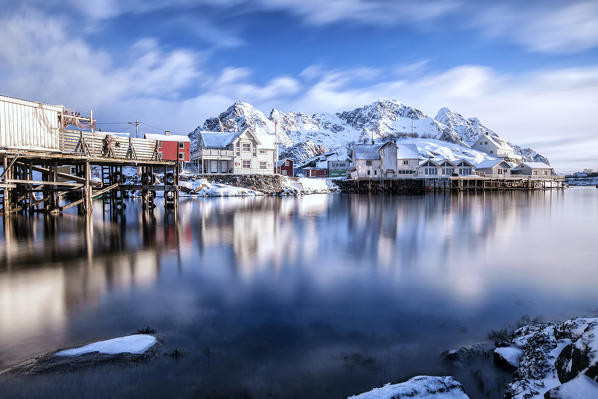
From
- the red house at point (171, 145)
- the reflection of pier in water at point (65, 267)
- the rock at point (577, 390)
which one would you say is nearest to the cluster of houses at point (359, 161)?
the red house at point (171, 145)

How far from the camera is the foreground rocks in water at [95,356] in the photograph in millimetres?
5559

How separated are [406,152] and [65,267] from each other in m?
83.3

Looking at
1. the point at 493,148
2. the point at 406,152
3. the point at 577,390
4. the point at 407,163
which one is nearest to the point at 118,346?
the point at 577,390

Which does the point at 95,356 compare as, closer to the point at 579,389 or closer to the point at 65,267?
the point at 579,389

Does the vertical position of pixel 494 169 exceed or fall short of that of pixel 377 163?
it falls short

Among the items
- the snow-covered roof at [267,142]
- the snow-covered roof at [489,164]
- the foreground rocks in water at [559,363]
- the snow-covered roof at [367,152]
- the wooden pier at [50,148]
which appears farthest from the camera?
the snow-covered roof at [489,164]

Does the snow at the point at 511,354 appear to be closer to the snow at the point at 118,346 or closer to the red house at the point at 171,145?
the snow at the point at 118,346

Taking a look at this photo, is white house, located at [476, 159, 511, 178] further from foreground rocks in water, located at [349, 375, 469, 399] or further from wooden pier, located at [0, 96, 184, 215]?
foreground rocks in water, located at [349, 375, 469, 399]

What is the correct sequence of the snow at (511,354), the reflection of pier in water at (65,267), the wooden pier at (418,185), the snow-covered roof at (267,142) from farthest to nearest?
the wooden pier at (418,185) → the snow-covered roof at (267,142) → the reflection of pier in water at (65,267) → the snow at (511,354)

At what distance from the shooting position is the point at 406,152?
87000 millimetres

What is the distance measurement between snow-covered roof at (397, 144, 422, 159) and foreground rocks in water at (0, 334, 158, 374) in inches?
3323

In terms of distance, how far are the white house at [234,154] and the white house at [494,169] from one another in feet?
172

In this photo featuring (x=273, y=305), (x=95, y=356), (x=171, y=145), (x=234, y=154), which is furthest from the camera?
(x=234, y=154)

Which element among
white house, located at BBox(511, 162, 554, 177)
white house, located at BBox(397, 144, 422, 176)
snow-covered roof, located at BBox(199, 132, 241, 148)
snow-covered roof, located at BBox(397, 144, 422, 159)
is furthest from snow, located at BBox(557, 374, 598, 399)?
white house, located at BBox(511, 162, 554, 177)
